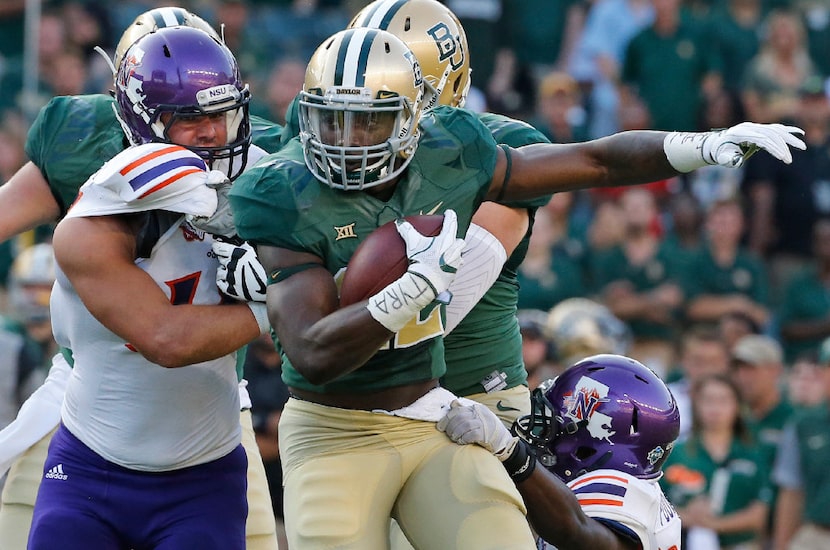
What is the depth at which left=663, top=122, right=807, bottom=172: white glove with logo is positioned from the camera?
3594 millimetres

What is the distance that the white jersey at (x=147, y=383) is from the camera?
3.66m

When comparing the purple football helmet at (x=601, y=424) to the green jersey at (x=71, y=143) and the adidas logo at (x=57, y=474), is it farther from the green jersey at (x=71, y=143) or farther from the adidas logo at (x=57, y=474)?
the green jersey at (x=71, y=143)

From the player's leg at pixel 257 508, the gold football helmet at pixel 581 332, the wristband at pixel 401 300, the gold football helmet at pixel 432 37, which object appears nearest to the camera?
the wristband at pixel 401 300

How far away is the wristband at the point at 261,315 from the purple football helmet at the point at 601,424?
2.47 feet

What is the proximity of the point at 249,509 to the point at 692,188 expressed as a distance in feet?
18.1

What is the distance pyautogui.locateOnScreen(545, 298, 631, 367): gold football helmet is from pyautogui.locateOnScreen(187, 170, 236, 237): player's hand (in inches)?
148

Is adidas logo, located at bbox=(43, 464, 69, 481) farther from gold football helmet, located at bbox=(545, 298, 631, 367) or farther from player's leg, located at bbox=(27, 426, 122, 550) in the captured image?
gold football helmet, located at bbox=(545, 298, 631, 367)

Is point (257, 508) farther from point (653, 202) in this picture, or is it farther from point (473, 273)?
point (653, 202)

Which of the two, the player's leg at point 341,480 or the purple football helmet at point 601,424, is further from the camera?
the purple football helmet at point 601,424

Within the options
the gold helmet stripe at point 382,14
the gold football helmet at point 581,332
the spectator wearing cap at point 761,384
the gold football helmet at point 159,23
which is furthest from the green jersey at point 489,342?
the spectator wearing cap at point 761,384

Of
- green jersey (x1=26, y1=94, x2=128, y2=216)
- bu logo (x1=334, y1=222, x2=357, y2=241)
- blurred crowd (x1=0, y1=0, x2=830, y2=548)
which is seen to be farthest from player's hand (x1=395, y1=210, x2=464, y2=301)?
blurred crowd (x1=0, y1=0, x2=830, y2=548)

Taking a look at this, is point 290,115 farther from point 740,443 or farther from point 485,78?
point 485,78

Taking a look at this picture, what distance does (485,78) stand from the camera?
9.83m

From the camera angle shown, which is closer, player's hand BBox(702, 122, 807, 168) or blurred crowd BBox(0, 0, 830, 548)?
player's hand BBox(702, 122, 807, 168)
